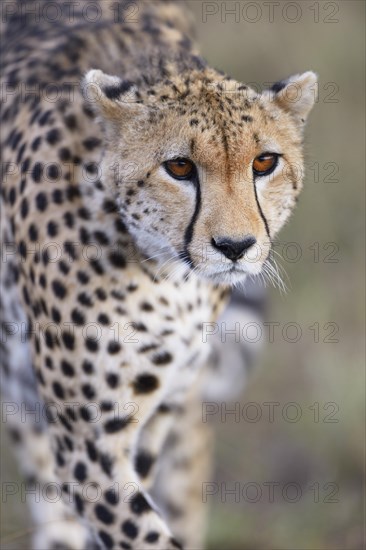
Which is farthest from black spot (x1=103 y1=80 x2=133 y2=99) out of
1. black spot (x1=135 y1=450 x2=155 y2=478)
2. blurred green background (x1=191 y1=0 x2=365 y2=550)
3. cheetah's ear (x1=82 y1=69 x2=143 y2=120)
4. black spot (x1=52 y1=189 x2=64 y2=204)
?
blurred green background (x1=191 y1=0 x2=365 y2=550)

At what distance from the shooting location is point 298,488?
456 centimetres

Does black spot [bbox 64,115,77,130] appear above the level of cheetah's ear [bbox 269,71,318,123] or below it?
A: below

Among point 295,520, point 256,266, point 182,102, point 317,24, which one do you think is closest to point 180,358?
point 256,266

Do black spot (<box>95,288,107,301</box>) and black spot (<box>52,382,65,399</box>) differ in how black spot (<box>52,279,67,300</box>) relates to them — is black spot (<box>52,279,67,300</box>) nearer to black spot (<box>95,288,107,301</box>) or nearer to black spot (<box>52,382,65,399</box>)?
black spot (<box>95,288,107,301</box>)

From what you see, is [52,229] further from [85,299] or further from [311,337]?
[311,337]

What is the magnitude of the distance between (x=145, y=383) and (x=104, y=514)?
360 mm

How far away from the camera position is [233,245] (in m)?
2.63

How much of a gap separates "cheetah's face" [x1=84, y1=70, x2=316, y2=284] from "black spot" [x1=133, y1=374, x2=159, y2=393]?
11.9 inches

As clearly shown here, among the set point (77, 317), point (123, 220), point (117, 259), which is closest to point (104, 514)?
point (77, 317)

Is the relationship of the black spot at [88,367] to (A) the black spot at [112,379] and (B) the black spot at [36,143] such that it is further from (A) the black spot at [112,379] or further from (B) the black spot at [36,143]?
(B) the black spot at [36,143]

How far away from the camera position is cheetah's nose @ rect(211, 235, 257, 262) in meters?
2.63

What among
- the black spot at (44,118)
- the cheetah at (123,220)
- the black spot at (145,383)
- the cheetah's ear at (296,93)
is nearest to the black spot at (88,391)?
the cheetah at (123,220)

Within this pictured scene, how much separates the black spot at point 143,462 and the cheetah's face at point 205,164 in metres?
0.67

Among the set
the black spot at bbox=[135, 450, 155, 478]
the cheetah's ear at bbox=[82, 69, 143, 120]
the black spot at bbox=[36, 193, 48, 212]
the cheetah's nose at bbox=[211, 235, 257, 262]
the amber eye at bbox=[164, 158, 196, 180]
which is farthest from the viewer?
the black spot at bbox=[135, 450, 155, 478]
